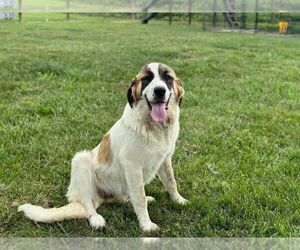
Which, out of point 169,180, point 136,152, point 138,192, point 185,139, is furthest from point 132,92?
point 185,139

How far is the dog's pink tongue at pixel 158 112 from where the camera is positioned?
2627 millimetres

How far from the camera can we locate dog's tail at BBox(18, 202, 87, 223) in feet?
8.89

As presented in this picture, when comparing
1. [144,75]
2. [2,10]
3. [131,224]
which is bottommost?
[131,224]

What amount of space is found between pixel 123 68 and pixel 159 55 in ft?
5.67

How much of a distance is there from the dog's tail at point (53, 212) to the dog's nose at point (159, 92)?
795 mm

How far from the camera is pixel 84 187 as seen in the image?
2.88 metres

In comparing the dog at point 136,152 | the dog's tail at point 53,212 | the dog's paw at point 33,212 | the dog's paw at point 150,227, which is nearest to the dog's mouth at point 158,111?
the dog at point 136,152

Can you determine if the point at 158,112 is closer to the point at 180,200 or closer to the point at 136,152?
the point at 136,152

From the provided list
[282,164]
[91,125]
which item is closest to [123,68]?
[91,125]

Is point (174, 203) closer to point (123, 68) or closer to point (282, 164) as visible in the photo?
point (282, 164)

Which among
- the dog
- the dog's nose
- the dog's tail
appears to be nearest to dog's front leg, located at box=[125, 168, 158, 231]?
the dog

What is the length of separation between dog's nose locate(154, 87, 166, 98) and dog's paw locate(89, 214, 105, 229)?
0.75 metres

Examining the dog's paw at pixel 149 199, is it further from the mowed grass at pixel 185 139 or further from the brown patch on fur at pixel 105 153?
the brown patch on fur at pixel 105 153

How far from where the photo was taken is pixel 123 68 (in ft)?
23.8
